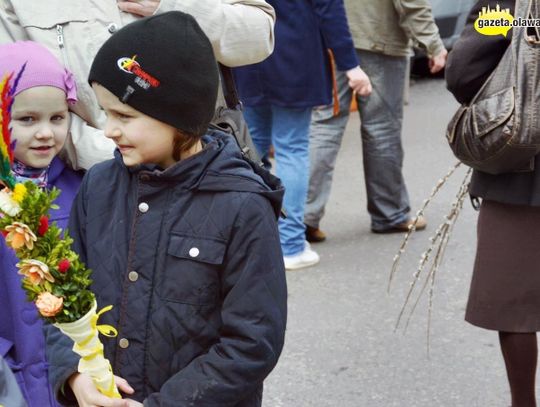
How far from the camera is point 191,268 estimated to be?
7.13 feet

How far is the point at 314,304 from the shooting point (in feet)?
16.4

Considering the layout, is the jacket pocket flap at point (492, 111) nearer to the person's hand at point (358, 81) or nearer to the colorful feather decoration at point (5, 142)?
the colorful feather decoration at point (5, 142)

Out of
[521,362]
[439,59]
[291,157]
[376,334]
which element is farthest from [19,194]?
[439,59]

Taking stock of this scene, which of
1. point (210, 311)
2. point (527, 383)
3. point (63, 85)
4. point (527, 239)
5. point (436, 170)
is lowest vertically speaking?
point (436, 170)

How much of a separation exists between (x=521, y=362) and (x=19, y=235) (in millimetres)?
2083

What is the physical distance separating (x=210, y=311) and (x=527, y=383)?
5.53ft

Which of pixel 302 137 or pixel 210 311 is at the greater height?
pixel 210 311

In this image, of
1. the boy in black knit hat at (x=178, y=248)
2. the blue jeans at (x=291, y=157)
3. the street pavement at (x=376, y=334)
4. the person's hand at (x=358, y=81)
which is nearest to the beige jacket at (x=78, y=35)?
the boy in black knit hat at (x=178, y=248)

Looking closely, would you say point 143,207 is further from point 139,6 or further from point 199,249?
point 139,6

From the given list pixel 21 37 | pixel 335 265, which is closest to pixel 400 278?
pixel 335 265

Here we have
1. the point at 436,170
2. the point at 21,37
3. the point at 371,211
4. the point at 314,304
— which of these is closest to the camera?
the point at 21,37

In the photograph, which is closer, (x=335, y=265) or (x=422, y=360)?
(x=422, y=360)

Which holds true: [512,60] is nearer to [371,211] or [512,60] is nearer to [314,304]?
[314,304]

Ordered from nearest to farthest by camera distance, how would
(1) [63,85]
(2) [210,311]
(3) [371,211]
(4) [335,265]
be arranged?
(2) [210,311] < (1) [63,85] < (4) [335,265] < (3) [371,211]
